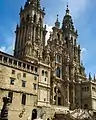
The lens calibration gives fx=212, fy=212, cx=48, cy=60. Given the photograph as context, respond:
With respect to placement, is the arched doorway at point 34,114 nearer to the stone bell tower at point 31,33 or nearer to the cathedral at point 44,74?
the cathedral at point 44,74

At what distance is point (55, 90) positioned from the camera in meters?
65.4

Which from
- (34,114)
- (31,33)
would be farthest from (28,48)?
(34,114)

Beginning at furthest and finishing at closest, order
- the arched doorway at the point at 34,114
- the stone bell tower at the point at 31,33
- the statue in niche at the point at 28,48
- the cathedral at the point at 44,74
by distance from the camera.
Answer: the stone bell tower at the point at 31,33
the statue in niche at the point at 28,48
the arched doorway at the point at 34,114
the cathedral at the point at 44,74

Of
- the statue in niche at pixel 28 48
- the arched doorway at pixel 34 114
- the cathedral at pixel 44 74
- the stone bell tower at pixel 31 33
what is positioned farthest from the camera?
the stone bell tower at pixel 31 33

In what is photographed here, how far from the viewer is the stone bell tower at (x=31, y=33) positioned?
204 feet

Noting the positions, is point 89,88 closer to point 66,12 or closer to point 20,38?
point 20,38

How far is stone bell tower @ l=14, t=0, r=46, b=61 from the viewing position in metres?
62.2

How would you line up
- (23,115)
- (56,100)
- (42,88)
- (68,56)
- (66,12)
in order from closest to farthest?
(23,115) → (42,88) → (56,100) → (68,56) → (66,12)

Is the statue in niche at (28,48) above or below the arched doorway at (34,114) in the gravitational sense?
above

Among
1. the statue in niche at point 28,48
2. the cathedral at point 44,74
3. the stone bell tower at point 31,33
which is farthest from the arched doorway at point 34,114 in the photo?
the statue in niche at point 28,48

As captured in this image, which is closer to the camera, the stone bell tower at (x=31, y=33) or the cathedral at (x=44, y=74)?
the cathedral at (x=44, y=74)

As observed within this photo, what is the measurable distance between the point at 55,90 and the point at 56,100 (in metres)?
3.06

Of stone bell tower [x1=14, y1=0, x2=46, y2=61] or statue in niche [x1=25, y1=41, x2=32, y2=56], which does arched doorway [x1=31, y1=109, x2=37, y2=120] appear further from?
statue in niche [x1=25, y1=41, x2=32, y2=56]

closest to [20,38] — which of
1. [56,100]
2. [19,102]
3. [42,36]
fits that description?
[42,36]
